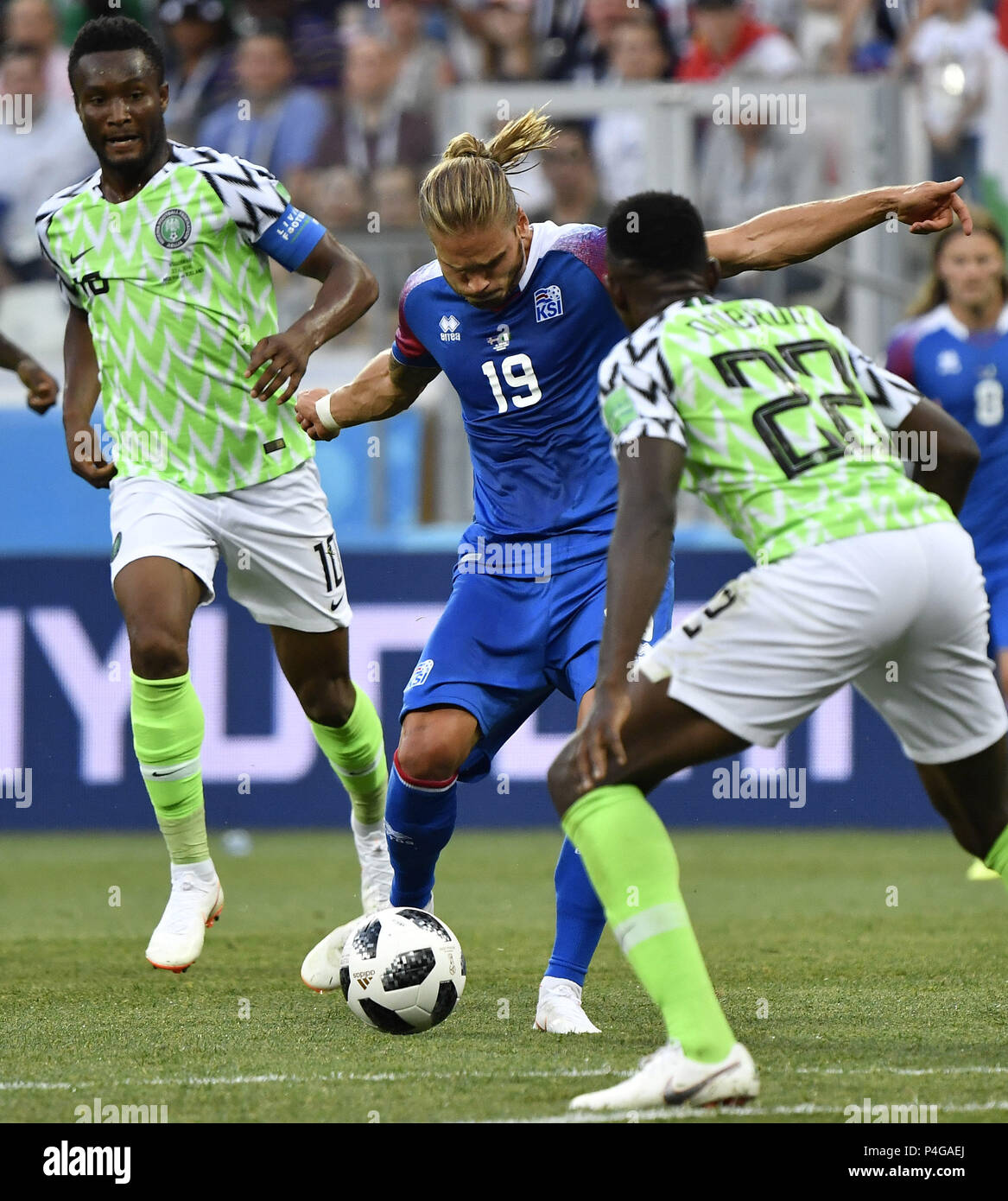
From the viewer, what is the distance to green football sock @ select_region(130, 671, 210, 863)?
A: 18.9 feet

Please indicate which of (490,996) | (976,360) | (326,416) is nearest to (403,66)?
(976,360)

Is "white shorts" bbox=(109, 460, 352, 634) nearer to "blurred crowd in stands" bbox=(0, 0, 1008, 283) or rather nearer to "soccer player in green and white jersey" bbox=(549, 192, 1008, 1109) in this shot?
"soccer player in green and white jersey" bbox=(549, 192, 1008, 1109)

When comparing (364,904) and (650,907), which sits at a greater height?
(650,907)

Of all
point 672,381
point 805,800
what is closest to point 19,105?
point 805,800

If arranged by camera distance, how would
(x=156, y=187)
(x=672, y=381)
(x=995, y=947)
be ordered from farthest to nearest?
(x=995, y=947)
(x=156, y=187)
(x=672, y=381)

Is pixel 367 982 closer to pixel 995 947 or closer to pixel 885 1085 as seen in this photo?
pixel 885 1085

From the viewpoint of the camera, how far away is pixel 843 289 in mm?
11172

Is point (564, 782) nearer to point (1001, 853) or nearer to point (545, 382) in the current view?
Answer: point (1001, 853)

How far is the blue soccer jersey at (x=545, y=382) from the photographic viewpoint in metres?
5.27

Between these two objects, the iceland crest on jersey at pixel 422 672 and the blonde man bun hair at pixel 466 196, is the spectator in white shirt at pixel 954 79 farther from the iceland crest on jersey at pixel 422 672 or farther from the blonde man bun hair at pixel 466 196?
the iceland crest on jersey at pixel 422 672

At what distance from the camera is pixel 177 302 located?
19.3ft

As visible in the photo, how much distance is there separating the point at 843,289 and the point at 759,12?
3237 millimetres

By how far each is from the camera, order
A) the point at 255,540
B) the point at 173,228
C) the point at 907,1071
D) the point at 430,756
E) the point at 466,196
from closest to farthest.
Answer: the point at 907,1071 → the point at 466,196 → the point at 430,756 → the point at 173,228 → the point at 255,540

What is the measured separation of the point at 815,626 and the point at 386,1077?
4.95ft
